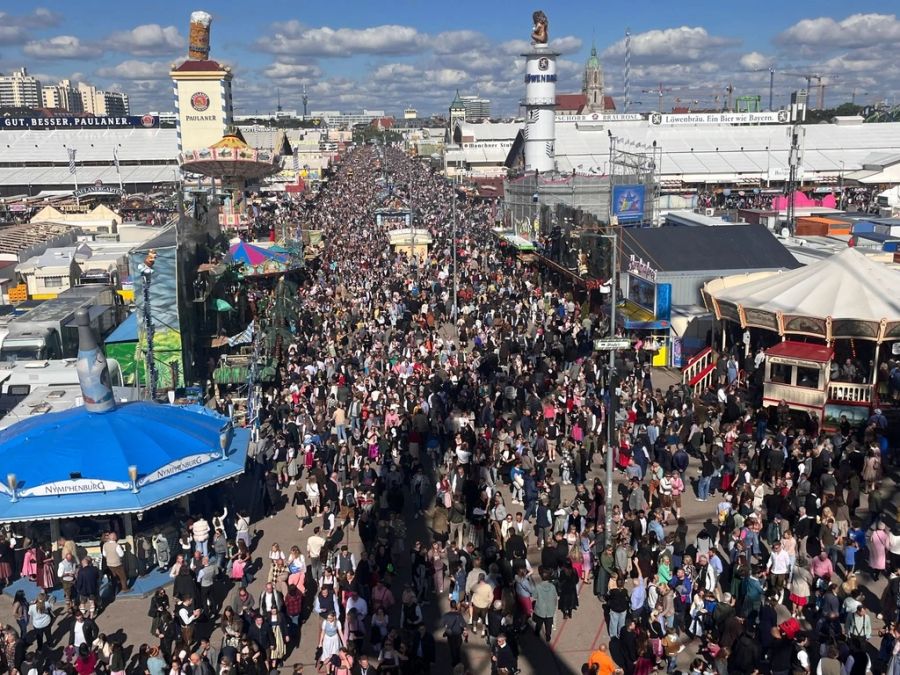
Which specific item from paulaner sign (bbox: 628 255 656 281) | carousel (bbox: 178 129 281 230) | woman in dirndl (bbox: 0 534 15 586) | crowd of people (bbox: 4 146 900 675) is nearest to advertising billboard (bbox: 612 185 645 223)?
paulaner sign (bbox: 628 255 656 281)

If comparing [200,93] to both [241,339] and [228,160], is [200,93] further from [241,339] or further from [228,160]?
[241,339]

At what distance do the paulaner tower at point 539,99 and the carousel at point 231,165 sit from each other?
19.2 meters

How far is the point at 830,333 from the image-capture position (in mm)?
18531

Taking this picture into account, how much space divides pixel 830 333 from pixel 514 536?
1058cm

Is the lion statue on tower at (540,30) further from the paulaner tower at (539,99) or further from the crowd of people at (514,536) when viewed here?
the crowd of people at (514,536)

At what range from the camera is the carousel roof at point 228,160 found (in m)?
49.8

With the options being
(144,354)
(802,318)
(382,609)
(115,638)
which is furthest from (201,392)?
(802,318)

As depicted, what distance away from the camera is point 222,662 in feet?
28.8

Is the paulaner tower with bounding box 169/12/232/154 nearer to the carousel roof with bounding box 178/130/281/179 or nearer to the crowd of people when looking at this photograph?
the carousel roof with bounding box 178/130/281/179

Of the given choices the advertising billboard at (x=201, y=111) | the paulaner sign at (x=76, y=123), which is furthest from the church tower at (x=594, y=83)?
the advertising billboard at (x=201, y=111)

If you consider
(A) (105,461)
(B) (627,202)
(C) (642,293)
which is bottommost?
(A) (105,461)

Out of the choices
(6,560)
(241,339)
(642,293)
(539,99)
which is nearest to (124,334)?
(241,339)

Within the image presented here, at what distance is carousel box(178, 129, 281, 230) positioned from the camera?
49.1 meters

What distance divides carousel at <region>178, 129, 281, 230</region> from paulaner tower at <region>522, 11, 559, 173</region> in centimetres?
1920
